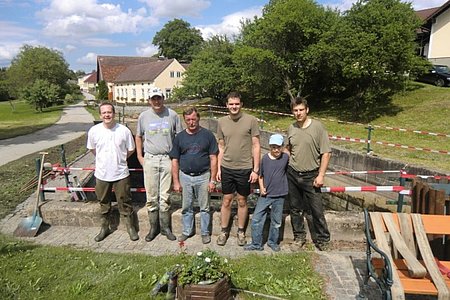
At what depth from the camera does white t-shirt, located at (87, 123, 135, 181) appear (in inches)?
178

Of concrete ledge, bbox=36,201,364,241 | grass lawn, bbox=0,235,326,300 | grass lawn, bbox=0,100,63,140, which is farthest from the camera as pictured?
grass lawn, bbox=0,100,63,140

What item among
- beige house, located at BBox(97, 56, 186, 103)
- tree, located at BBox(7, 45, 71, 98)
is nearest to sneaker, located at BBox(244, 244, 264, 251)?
beige house, located at BBox(97, 56, 186, 103)

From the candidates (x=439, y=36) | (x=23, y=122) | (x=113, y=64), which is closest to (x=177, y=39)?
→ (x=113, y=64)

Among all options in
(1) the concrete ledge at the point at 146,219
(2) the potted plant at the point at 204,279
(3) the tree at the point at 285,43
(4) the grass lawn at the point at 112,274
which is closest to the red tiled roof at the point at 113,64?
(3) the tree at the point at 285,43

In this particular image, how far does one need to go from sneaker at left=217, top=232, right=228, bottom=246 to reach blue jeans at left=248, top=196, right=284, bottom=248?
0.41 metres

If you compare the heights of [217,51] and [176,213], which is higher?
[217,51]

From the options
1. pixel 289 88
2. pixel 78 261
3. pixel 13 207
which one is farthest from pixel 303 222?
pixel 289 88

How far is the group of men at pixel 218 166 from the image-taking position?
4141 mm

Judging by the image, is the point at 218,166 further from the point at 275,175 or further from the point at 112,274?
the point at 112,274

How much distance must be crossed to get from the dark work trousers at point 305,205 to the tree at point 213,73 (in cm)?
2464

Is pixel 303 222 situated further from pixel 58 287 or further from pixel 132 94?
pixel 132 94

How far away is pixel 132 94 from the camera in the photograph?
178ft

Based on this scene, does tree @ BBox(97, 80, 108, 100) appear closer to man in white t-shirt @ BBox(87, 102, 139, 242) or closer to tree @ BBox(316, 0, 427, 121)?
tree @ BBox(316, 0, 427, 121)

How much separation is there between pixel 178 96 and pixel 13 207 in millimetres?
27398
